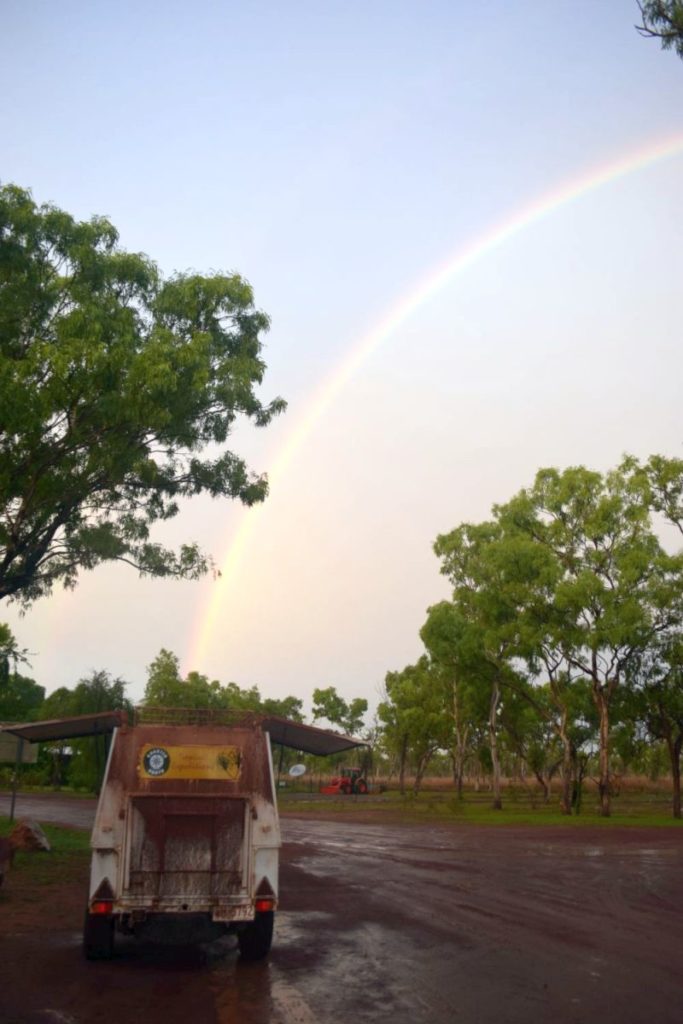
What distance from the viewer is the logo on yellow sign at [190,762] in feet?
32.1

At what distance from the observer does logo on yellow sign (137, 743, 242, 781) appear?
9.78 m

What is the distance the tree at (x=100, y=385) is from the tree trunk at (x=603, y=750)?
87.9 feet

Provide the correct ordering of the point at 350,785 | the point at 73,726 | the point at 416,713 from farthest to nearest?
the point at 350,785 < the point at 416,713 < the point at 73,726

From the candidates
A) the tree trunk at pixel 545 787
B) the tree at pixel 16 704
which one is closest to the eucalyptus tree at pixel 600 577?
the tree trunk at pixel 545 787

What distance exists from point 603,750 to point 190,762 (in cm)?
3724

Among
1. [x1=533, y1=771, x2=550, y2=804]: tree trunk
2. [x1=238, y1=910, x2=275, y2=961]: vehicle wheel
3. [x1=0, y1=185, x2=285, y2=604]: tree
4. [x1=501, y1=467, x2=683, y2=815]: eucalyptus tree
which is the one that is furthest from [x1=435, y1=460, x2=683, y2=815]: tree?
[x1=238, y1=910, x2=275, y2=961]: vehicle wheel

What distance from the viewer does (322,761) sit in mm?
102375

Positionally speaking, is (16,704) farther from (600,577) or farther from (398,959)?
(398,959)

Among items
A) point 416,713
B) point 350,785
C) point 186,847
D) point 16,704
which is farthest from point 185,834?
point 16,704

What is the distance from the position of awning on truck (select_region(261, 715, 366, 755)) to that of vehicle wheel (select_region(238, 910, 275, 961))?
2.08m

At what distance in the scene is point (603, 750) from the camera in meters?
43.3

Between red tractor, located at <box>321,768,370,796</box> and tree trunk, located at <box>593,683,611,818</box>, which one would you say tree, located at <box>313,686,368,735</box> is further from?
tree trunk, located at <box>593,683,611,818</box>

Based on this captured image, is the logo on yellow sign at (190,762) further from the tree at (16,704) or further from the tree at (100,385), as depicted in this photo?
the tree at (16,704)

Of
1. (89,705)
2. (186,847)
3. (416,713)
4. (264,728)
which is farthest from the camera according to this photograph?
(416,713)
